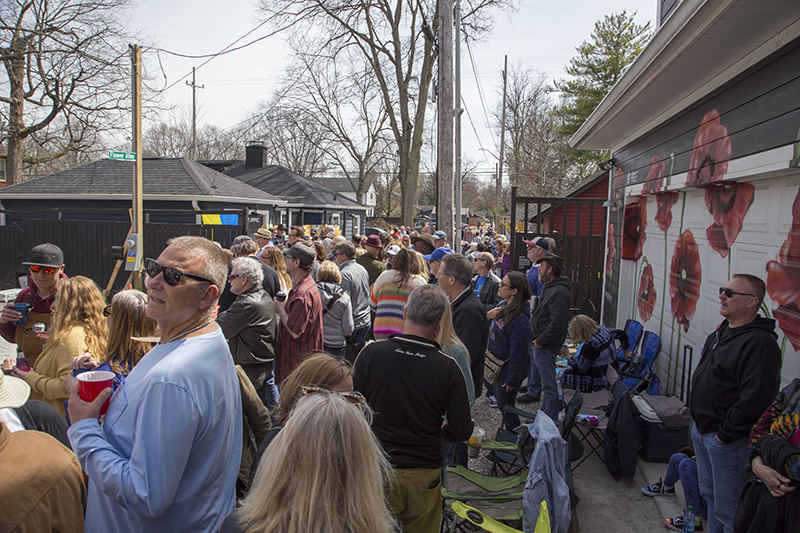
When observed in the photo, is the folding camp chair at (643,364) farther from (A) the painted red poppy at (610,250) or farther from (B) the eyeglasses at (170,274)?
(B) the eyeglasses at (170,274)

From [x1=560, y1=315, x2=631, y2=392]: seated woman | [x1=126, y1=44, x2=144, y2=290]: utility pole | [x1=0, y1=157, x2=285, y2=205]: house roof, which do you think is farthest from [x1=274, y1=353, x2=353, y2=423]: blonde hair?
[x1=0, y1=157, x2=285, y2=205]: house roof

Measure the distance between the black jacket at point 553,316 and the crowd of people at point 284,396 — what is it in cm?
2

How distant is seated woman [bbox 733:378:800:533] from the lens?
232 cm

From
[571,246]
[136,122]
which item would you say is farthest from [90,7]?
[571,246]

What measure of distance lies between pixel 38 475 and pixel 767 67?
4.87 metres

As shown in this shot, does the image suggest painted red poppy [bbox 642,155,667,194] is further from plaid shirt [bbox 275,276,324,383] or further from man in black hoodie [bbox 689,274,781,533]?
plaid shirt [bbox 275,276,324,383]

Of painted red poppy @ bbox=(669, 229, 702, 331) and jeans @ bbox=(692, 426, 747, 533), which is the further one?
painted red poppy @ bbox=(669, 229, 702, 331)

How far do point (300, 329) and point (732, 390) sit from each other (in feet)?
10.4

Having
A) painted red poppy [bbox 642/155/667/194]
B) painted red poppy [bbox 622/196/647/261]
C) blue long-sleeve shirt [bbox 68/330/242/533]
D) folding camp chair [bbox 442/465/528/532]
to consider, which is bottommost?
folding camp chair [bbox 442/465/528/532]

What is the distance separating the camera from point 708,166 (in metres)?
4.64

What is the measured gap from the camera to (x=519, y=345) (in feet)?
15.7

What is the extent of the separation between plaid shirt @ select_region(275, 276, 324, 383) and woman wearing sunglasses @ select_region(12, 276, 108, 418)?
1.49 metres

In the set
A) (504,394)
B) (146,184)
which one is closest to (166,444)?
(504,394)

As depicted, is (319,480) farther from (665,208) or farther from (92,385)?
(665,208)
